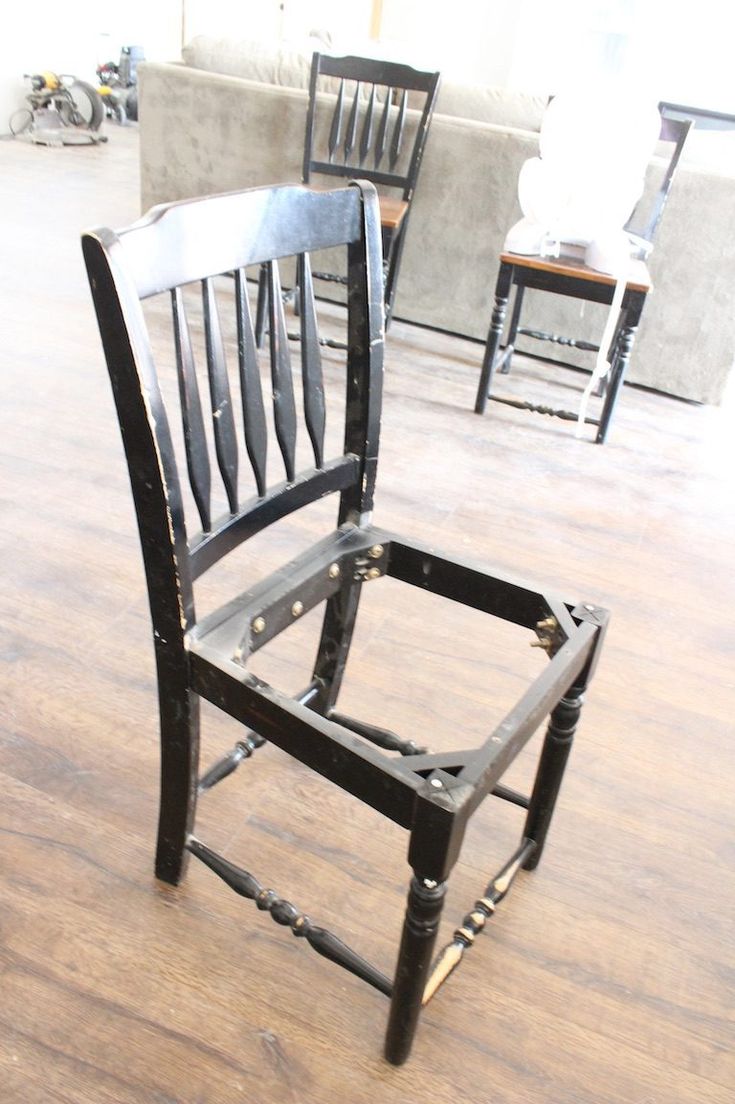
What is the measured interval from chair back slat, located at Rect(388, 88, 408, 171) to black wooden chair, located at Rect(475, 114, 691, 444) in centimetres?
59

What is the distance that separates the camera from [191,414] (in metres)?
0.85

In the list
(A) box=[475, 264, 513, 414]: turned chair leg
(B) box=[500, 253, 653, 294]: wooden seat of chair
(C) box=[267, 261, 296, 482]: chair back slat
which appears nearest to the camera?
(C) box=[267, 261, 296, 482]: chair back slat

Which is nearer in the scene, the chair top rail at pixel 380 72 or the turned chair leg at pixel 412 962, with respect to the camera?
the turned chair leg at pixel 412 962

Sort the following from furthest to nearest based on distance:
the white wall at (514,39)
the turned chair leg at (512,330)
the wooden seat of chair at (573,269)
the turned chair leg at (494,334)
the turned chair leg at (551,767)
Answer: the white wall at (514,39)
the turned chair leg at (512,330)
the turned chair leg at (494,334)
the wooden seat of chair at (573,269)
the turned chair leg at (551,767)

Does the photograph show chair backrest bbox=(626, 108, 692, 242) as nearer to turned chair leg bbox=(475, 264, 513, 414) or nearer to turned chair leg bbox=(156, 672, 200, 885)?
turned chair leg bbox=(475, 264, 513, 414)

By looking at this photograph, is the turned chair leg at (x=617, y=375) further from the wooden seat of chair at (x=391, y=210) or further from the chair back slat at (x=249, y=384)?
the chair back slat at (x=249, y=384)

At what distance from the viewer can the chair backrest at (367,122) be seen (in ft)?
8.81

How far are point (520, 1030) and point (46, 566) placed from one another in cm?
116

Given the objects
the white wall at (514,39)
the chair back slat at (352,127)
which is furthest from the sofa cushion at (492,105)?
the white wall at (514,39)

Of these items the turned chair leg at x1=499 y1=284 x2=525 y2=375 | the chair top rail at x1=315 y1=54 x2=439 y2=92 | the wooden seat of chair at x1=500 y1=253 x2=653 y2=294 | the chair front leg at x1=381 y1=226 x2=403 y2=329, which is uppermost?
the chair top rail at x1=315 y1=54 x2=439 y2=92

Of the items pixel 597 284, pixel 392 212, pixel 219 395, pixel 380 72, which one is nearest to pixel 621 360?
pixel 597 284

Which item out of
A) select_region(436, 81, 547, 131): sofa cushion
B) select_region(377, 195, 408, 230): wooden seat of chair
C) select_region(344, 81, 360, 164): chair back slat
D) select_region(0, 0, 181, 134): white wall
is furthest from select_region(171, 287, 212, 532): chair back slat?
select_region(0, 0, 181, 134): white wall

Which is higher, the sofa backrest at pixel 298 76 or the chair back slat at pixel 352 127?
the sofa backrest at pixel 298 76

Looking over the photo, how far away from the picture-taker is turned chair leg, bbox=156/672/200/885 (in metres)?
0.96
